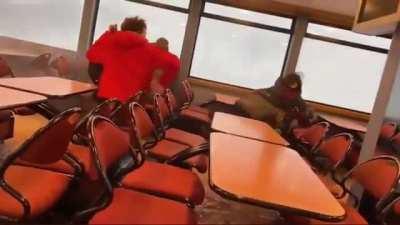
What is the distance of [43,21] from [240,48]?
11.0 feet

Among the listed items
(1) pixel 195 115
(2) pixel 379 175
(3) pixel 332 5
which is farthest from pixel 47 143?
(3) pixel 332 5

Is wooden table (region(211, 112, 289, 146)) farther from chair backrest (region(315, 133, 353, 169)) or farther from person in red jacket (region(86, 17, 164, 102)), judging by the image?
person in red jacket (region(86, 17, 164, 102))

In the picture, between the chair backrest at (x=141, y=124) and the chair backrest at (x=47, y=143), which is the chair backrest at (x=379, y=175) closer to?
the chair backrest at (x=141, y=124)

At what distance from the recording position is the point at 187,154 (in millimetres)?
2652

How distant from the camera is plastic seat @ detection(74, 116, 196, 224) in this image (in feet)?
5.20

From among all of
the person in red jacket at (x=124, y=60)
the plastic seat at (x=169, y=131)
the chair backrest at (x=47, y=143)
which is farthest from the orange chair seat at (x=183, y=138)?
the chair backrest at (x=47, y=143)

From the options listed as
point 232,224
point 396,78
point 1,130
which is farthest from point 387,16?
point 1,130

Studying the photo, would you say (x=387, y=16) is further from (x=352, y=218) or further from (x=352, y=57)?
(x=352, y=57)

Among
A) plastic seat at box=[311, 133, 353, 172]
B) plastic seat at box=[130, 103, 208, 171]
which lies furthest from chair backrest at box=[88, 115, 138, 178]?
plastic seat at box=[311, 133, 353, 172]

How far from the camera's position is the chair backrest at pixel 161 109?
120 inches

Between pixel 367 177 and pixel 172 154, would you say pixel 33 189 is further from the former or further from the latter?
pixel 367 177

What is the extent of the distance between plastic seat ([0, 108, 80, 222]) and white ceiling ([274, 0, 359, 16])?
15.8 ft

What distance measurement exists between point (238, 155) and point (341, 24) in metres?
5.57

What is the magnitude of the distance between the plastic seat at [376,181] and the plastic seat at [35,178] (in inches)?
42.3
